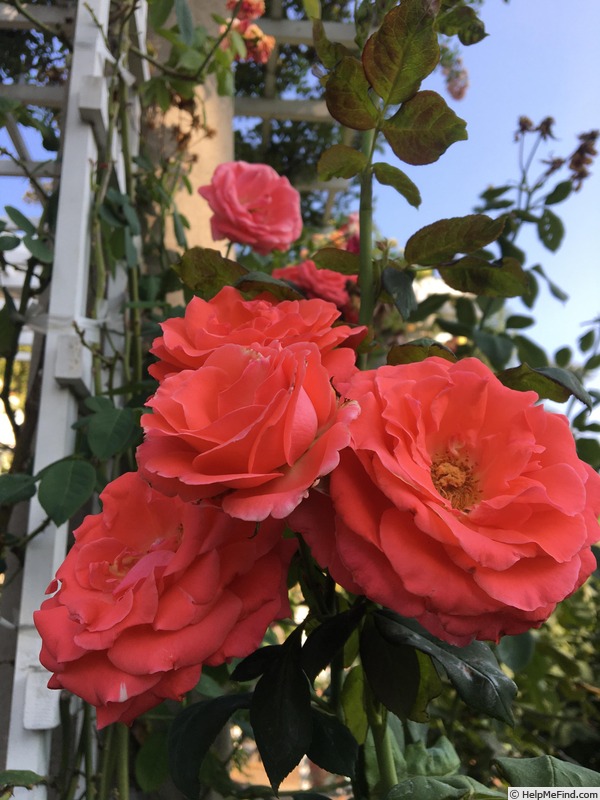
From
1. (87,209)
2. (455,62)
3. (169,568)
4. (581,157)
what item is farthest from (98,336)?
(455,62)

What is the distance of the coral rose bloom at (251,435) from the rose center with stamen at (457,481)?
0.08m

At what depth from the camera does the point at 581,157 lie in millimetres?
1157

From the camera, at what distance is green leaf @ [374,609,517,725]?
383mm

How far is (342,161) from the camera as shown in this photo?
1.66ft

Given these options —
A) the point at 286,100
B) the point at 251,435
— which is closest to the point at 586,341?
the point at 251,435

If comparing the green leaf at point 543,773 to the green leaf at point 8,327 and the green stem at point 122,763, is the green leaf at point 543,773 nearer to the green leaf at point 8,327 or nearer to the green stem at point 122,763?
the green stem at point 122,763

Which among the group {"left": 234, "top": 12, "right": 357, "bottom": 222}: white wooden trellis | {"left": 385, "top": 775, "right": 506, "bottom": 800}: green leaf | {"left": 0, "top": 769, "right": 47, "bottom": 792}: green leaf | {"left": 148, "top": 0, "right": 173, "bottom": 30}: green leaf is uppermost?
{"left": 234, "top": 12, "right": 357, "bottom": 222}: white wooden trellis

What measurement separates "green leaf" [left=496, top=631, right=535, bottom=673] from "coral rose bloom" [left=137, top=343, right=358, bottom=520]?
1.70 feet

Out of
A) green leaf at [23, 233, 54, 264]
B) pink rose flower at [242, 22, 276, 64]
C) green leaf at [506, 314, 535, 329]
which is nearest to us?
green leaf at [23, 233, 54, 264]

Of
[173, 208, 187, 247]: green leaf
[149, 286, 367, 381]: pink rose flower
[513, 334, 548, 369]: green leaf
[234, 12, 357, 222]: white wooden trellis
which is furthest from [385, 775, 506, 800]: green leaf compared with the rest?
[234, 12, 357, 222]: white wooden trellis

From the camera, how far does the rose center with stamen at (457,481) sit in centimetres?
35

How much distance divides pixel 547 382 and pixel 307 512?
24cm

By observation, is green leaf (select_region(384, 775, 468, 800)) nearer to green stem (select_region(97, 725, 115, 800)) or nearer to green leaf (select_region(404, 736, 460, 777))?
green leaf (select_region(404, 736, 460, 777))

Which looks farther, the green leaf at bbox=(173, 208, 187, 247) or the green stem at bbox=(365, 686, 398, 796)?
the green leaf at bbox=(173, 208, 187, 247)
